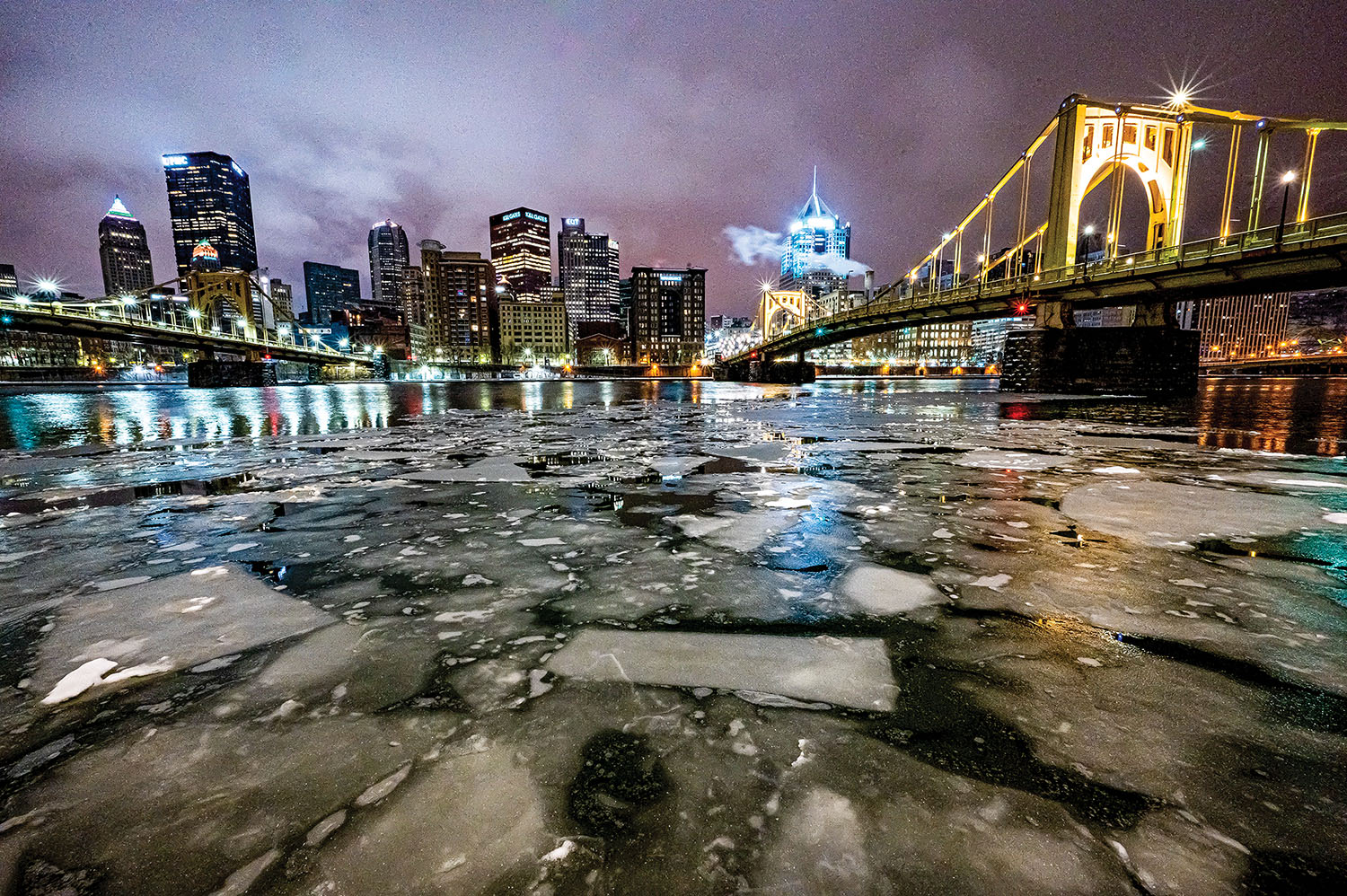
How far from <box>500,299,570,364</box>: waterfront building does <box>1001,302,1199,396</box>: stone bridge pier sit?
131 m

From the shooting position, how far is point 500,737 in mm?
1762

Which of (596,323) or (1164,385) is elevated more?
(596,323)

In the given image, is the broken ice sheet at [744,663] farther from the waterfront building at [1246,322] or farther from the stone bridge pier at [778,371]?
the waterfront building at [1246,322]

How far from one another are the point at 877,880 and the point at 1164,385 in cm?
3452

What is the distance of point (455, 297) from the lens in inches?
7037

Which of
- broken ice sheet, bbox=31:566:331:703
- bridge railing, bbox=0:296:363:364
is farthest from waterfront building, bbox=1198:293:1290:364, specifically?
bridge railing, bbox=0:296:363:364

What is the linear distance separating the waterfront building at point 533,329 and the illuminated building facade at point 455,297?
27220mm

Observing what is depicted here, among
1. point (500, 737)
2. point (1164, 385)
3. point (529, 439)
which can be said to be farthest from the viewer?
point (1164, 385)

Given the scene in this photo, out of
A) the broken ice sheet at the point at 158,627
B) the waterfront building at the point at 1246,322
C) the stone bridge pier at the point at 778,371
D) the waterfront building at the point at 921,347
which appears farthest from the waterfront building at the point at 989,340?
the broken ice sheet at the point at 158,627

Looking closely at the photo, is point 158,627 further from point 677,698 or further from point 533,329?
point 533,329

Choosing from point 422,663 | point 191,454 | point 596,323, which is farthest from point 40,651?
point 596,323

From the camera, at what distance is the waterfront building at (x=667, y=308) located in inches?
6407

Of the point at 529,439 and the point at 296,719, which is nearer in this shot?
the point at 296,719

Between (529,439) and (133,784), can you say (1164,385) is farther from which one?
(133,784)
